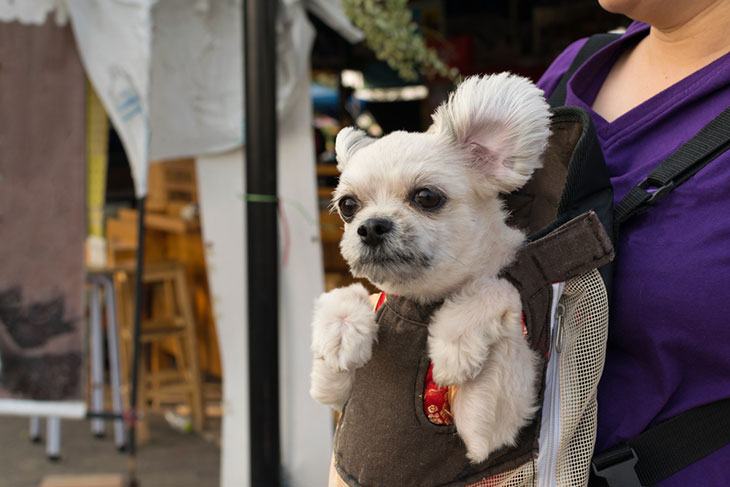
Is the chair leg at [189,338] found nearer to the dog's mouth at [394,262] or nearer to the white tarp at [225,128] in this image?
the white tarp at [225,128]

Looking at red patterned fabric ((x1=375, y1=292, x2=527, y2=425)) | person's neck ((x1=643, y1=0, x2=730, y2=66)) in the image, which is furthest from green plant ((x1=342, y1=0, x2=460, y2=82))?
red patterned fabric ((x1=375, y1=292, x2=527, y2=425))

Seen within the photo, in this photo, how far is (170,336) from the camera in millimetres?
6395

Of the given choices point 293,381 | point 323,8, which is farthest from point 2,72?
point 293,381

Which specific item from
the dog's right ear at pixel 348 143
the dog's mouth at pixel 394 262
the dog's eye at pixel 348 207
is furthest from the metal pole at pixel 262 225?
the dog's mouth at pixel 394 262

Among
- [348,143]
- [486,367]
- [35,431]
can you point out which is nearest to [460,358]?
[486,367]

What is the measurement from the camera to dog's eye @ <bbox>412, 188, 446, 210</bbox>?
1312 millimetres

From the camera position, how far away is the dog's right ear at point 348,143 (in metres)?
1.46

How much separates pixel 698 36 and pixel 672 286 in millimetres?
475

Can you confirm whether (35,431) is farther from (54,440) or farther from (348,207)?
(348,207)

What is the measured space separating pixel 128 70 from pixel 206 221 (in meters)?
0.80

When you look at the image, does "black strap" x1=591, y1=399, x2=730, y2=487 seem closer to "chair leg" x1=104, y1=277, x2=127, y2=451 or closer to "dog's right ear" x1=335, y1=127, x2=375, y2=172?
"dog's right ear" x1=335, y1=127, x2=375, y2=172

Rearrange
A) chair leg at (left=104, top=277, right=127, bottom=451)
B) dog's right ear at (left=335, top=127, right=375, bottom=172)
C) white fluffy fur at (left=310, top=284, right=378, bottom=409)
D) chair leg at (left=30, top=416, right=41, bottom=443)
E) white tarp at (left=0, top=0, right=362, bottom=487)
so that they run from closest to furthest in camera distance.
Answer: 1. white fluffy fur at (left=310, top=284, right=378, bottom=409)
2. dog's right ear at (left=335, top=127, right=375, bottom=172)
3. white tarp at (left=0, top=0, right=362, bottom=487)
4. chair leg at (left=104, top=277, right=127, bottom=451)
5. chair leg at (left=30, top=416, right=41, bottom=443)

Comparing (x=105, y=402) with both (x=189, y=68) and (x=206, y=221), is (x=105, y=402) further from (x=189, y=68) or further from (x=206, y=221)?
(x=189, y=68)

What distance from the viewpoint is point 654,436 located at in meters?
1.35
